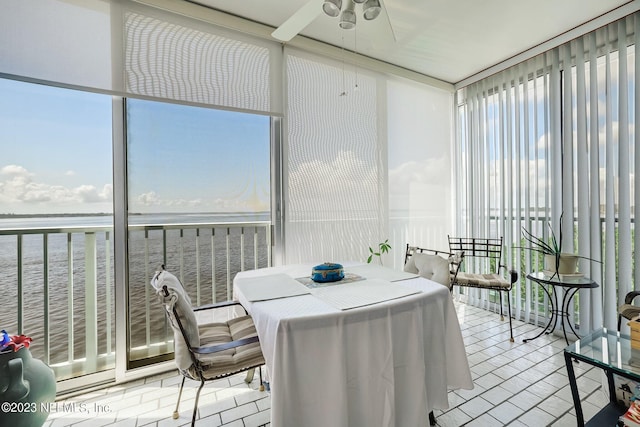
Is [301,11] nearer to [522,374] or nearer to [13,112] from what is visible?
[13,112]

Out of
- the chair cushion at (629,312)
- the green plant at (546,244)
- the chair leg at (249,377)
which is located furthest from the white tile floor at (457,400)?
the green plant at (546,244)

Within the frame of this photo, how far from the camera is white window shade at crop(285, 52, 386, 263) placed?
→ 2756 mm

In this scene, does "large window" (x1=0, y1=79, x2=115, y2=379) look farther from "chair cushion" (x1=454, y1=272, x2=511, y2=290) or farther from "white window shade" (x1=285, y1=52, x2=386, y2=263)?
"chair cushion" (x1=454, y1=272, x2=511, y2=290)

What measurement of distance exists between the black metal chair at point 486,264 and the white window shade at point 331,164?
1.02 m

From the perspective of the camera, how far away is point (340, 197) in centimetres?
300

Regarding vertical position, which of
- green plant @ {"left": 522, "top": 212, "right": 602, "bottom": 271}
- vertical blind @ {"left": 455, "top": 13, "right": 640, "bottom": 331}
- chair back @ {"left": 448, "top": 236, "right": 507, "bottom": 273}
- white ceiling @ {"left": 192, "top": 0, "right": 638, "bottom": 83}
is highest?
white ceiling @ {"left": 192, "top": 0, "right": 638, "bottom": 83}

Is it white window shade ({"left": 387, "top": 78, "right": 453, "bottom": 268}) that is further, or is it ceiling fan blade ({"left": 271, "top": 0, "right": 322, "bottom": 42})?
white window shade ({"left": 387, "top": 78, "right": 453, "bottom": 268})

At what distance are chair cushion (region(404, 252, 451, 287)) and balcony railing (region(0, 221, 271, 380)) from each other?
1.88m

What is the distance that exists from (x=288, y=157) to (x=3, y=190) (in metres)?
2.03

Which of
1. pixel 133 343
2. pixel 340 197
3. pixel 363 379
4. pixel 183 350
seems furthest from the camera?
pixel 340 197

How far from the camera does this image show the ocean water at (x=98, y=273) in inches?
81.6

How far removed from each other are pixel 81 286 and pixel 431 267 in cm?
276

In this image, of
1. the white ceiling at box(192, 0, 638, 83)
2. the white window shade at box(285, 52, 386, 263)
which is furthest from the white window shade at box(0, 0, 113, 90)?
the white window shade at box(285, 52, 386, 263)

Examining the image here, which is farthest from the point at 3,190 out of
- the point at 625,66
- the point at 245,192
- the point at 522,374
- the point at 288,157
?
the point at 625,66
